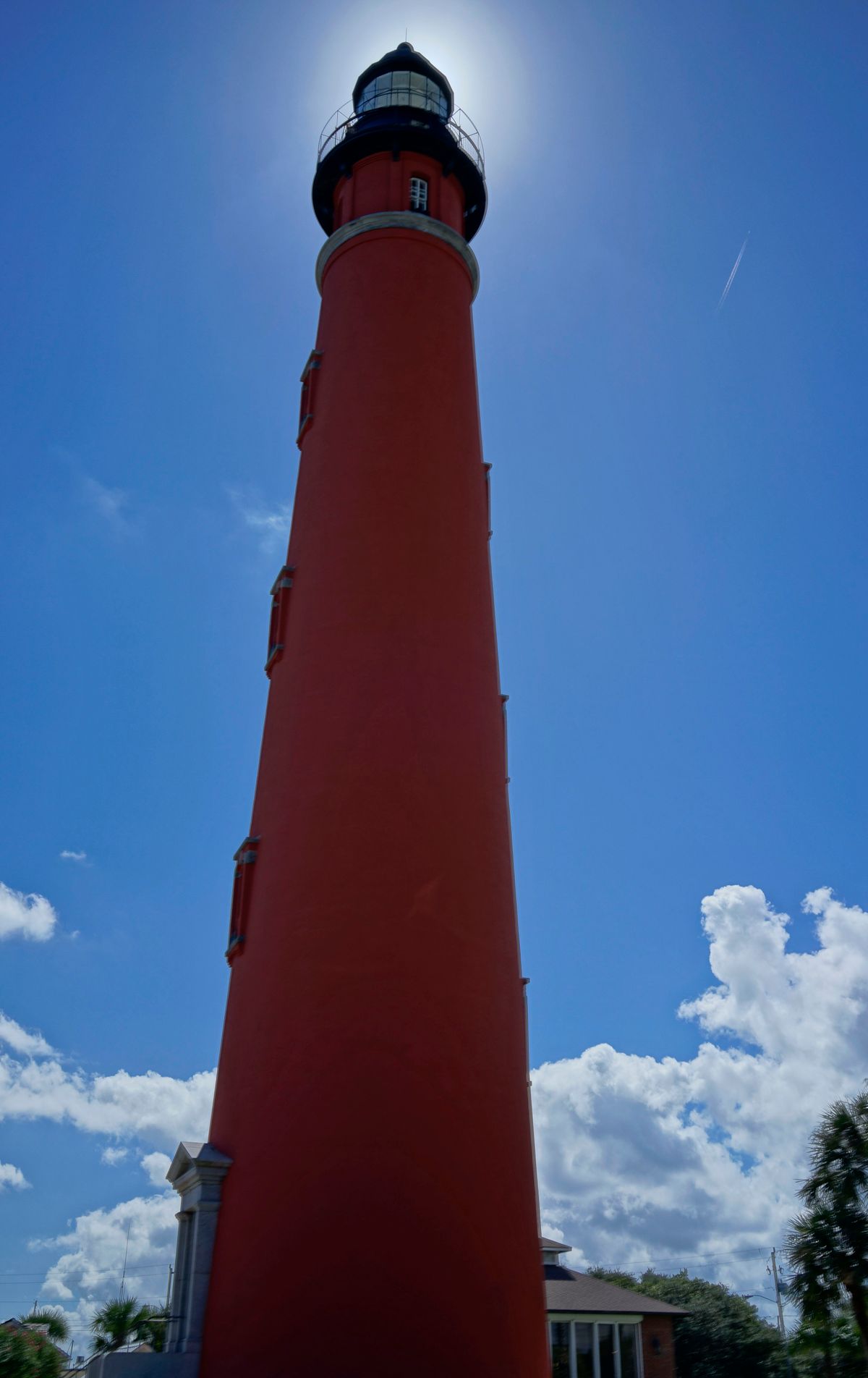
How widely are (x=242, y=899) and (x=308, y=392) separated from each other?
25.8 feet

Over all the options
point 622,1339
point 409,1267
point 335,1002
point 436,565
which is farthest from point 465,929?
point 622,1339

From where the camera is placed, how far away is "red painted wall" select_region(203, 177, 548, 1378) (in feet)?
35.2

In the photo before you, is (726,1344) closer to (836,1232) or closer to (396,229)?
(836,1232)

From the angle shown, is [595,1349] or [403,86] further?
[595,1349]

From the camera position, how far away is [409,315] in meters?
16.4

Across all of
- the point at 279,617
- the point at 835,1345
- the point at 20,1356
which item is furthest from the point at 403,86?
the point at 835,1345

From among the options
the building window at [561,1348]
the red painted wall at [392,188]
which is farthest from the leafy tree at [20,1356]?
the red painted wall at [392,188]

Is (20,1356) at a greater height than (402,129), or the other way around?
(402,129)

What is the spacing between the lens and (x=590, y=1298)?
84.8ft

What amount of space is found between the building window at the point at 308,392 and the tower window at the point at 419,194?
10.2ft

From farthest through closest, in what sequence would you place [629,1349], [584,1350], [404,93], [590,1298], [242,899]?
1. [590,1298]
2. [629,1349]
3. [584,1350]
4. [404,93]
5. [242,899]

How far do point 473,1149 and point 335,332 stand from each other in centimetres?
1168

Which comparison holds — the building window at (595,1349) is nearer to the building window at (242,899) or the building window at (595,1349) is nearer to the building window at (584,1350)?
the building window at (584,1350)

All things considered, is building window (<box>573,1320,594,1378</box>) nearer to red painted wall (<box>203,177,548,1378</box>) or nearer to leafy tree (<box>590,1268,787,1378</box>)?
leafy tree (<box>590,1268,787,1378</box>)
